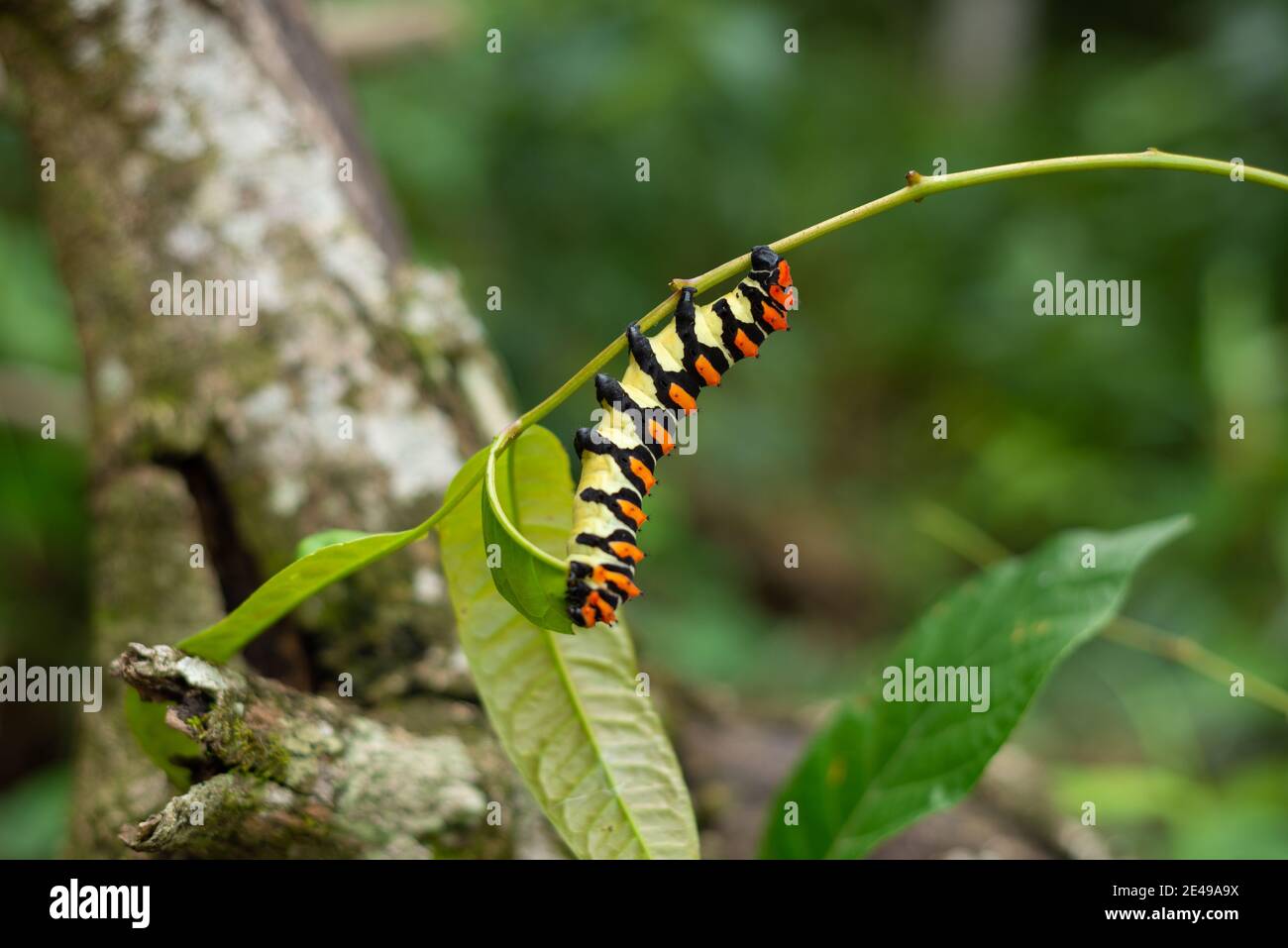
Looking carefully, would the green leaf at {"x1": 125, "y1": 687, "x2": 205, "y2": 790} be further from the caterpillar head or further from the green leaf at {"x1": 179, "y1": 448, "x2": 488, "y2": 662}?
the caterpillar head

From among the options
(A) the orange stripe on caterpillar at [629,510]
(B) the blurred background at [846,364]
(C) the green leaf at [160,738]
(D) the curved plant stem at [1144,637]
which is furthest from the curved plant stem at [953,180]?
(B) the blurred background at [846,364]

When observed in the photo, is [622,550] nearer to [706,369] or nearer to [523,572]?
[523,572]

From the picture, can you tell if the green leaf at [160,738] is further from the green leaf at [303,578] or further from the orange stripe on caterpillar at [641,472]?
the orange stripe on caterpillar at [641,472]

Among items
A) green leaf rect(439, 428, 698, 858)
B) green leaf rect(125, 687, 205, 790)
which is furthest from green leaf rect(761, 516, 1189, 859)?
green leaf rect(125, 687, 205, 790)

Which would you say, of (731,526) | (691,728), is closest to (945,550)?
(731,526)

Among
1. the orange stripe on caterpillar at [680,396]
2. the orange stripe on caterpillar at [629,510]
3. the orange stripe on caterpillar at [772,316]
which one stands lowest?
the orange stripe on caterpillar at [629,510]

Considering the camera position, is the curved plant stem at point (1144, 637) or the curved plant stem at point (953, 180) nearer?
the curved plant stem at point (953, 180)

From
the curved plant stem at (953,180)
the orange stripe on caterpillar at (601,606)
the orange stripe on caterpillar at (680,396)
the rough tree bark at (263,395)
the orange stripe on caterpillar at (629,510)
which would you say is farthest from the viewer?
the rough tree bark at (263,395)

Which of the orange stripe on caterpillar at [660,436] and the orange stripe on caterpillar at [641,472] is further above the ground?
the orange stripe on caterpillar at [660,436]
